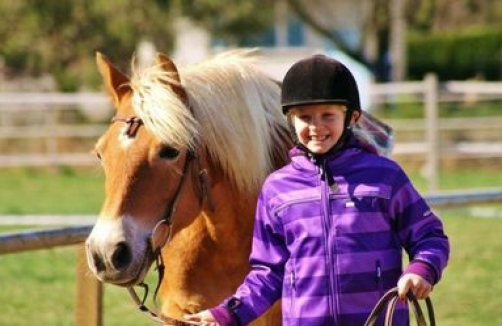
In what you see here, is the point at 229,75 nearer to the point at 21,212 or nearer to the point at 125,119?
the point at 125,119

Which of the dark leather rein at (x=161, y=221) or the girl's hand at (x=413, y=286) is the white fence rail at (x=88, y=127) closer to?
the dark leather rein at (x=161, y=221)

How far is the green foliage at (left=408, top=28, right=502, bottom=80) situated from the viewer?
3869 cm

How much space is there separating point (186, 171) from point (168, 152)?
118mm

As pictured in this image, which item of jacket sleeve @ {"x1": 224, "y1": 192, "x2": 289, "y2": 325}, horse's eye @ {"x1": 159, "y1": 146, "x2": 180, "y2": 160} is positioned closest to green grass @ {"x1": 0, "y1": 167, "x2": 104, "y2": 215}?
horse's eye @ {"x1": 159, "y1": 146, "x2": 180, "y2": 160}

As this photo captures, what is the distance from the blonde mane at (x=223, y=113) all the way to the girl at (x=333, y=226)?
0.60m

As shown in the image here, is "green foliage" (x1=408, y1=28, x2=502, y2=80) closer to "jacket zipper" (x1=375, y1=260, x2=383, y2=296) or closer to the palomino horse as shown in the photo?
the palomino horse

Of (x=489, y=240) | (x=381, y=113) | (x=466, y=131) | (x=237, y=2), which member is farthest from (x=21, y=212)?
(x=237, y=2)

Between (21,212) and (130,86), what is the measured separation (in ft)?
38.5

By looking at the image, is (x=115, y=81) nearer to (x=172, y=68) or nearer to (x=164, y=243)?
(x=172, y=68)

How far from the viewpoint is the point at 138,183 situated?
423cm

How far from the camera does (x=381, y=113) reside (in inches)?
984

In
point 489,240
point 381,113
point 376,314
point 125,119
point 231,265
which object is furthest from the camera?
point 381,113

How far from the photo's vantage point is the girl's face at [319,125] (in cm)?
388

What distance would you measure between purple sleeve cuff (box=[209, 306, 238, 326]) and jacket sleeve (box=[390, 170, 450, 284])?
0.56 m
